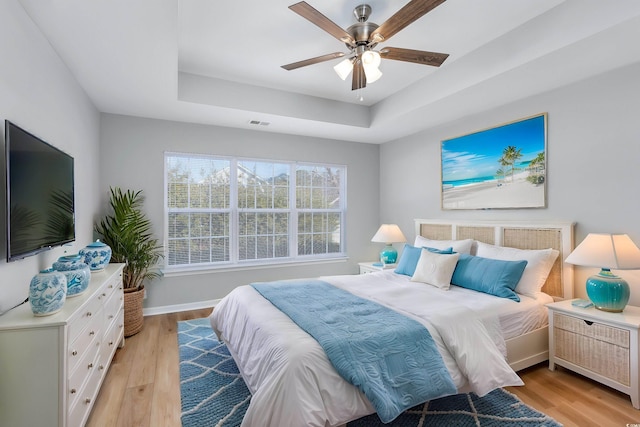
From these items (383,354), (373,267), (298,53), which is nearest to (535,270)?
(383,354)

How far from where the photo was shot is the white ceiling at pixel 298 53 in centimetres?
208

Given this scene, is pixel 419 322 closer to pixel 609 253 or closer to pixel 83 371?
pixel 609 253

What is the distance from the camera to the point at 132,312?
3.41 metres

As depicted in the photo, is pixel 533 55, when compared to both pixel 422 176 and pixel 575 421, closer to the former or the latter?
pixel 422 176

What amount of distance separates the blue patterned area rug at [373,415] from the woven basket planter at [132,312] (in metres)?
1.08

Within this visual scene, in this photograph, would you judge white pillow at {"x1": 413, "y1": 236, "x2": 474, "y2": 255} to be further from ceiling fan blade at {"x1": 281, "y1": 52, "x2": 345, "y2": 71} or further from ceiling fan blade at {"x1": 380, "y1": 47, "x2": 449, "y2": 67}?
ceiling fan blade at {"x1": 281, "y1": 52, "x2": 345, "y2": 71}

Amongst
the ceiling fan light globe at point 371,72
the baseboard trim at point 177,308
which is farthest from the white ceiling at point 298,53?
the baseboard trim at point 177,308

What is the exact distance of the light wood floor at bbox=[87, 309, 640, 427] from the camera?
2.04 m

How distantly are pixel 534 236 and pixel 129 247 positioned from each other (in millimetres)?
4144

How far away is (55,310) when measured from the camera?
1655 millimetres

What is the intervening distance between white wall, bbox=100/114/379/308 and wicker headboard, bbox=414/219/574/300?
1.61 metres

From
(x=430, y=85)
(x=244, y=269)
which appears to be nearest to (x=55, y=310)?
(x=244, y=269)

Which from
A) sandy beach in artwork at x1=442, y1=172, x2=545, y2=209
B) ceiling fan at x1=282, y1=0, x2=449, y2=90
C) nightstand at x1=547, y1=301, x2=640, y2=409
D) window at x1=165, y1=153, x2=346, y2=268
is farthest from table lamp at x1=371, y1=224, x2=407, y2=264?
ceiling fan at x1=282, y1=0, x2=449, y2=90

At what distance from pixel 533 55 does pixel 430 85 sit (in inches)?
42.8
